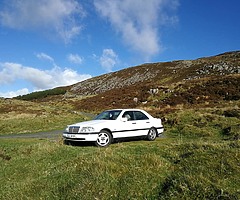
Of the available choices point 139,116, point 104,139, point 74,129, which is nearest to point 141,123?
point 139,116

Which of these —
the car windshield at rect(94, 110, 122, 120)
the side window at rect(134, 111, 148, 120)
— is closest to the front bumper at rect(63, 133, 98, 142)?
the car windshield at rect(94, 110, 122, 120)

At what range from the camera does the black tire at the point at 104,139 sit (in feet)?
39.6

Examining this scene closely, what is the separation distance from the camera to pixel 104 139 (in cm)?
1220

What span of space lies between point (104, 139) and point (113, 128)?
24.7 inches

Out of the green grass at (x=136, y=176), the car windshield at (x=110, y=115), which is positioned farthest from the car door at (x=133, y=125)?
the green grass at (x=136, y=176)

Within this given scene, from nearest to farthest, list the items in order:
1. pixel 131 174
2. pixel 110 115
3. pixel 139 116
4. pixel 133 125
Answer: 1. pixel 131 174
2. pixel 133 125
3. pixel 110 115
4. pixel 139 116

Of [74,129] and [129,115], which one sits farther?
[129,115]

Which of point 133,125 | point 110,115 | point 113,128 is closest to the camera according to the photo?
point 113,128

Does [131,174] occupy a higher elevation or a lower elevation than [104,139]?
Result: lower

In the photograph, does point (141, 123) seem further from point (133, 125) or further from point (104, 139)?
point (104, 139)

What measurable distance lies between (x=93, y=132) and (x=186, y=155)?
495 centimetres

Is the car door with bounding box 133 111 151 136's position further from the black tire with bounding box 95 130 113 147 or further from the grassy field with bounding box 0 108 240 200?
the grassy field with bounding box 0 108 240 200

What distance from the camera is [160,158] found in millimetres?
7953

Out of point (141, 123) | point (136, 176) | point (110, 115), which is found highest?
point (110, 115)
